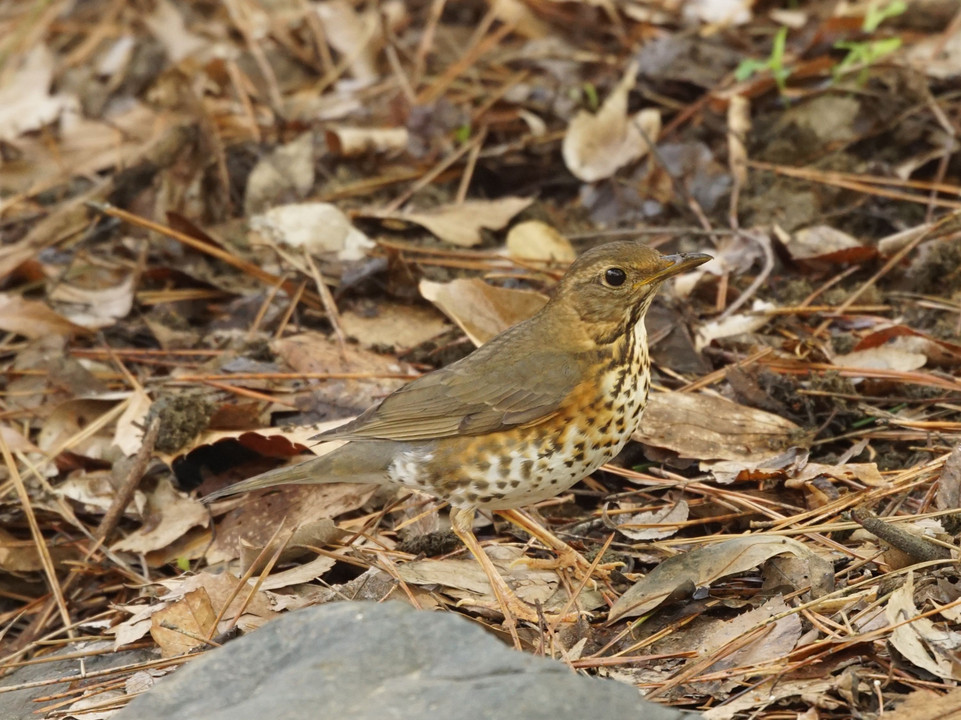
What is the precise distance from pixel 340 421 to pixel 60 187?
133 inches

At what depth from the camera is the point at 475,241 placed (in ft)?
20.9

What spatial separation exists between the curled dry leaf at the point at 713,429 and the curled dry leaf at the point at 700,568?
0.73 m

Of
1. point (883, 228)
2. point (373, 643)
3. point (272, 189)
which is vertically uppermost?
point (373, 643)

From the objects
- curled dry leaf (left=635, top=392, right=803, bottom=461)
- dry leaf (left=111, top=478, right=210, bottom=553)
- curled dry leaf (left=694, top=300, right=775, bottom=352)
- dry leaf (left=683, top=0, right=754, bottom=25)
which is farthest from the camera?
dry leaf (left=683, top=0, right=754, bottom=25)

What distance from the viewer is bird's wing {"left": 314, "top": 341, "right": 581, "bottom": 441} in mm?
4410

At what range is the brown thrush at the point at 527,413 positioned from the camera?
14.2ft

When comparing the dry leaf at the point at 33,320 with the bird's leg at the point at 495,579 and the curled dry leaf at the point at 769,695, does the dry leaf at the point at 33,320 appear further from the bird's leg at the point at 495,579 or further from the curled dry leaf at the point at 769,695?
the curled dry leaf at the point at 769,695

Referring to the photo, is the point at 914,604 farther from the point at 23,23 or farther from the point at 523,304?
the point at 23,23

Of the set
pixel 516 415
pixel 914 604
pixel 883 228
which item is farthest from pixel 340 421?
pixel 883 228

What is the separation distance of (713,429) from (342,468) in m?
1.55

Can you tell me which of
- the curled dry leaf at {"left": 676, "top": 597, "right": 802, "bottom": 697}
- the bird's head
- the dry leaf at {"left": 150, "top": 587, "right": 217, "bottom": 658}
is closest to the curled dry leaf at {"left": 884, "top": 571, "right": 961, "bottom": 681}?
the curled dry leaf at {"left": 676, "top": 597, "right": 802, "bottom": 697}

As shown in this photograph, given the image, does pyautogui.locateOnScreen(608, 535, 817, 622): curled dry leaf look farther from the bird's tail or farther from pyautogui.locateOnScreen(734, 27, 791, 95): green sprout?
pyautogui.locateOnScreen(734, 27, 791, 95): green sprout

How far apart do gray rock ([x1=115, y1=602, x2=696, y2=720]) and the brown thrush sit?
1163 mm

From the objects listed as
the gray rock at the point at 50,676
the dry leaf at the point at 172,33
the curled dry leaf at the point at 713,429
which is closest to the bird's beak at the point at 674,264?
the curled dry leaf at the point at 713,429
